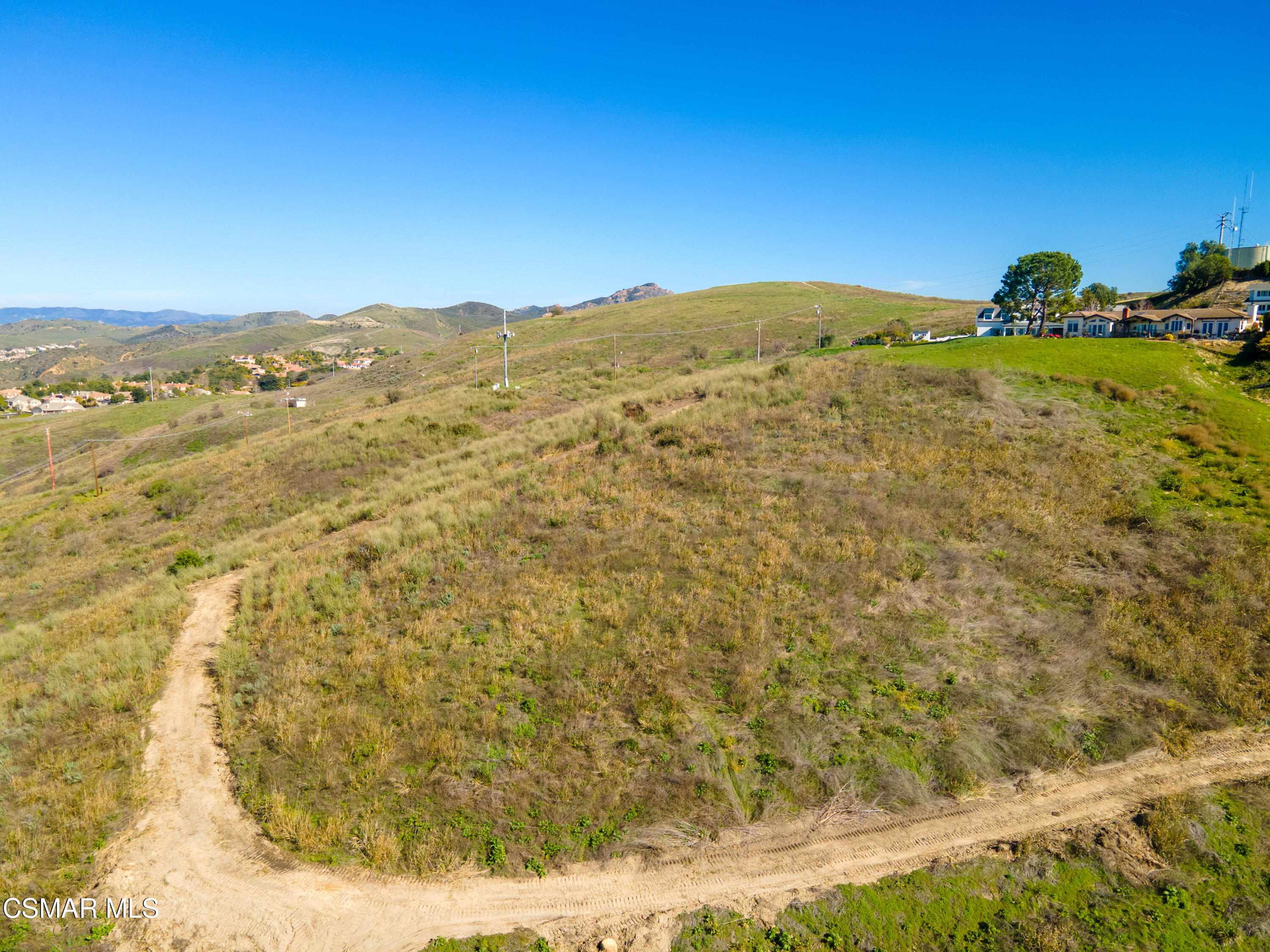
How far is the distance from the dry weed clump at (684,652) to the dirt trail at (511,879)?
37 cm

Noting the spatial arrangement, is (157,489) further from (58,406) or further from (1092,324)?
(58,406)

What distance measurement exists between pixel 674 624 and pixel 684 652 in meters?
0.79

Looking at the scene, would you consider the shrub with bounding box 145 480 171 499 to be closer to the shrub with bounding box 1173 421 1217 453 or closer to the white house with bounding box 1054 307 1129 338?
the shrub with bounding box 1173 421 1217 453

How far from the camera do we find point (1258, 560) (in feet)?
44.4

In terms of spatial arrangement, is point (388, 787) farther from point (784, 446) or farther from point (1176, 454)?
point (1176, 454)

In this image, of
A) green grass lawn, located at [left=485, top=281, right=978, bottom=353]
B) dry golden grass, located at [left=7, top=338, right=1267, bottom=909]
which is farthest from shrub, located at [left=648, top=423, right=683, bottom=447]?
green grass lawn, located at [left=485, top=281, right=978, bottom=353]

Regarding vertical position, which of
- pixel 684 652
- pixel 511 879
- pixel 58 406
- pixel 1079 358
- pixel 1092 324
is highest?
pixel 1092 324

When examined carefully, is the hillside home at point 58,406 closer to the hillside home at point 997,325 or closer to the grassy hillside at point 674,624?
the grassy hillside at point 674,624

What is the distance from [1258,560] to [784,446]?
12285 mm

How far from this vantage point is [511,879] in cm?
730

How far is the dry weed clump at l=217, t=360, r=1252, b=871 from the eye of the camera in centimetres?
849

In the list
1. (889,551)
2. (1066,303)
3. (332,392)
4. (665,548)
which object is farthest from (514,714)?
(332,392)

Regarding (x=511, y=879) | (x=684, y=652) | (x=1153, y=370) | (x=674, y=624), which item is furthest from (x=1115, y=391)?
(x=511, y=879)

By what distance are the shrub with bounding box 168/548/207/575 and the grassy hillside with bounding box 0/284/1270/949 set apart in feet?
2.06
